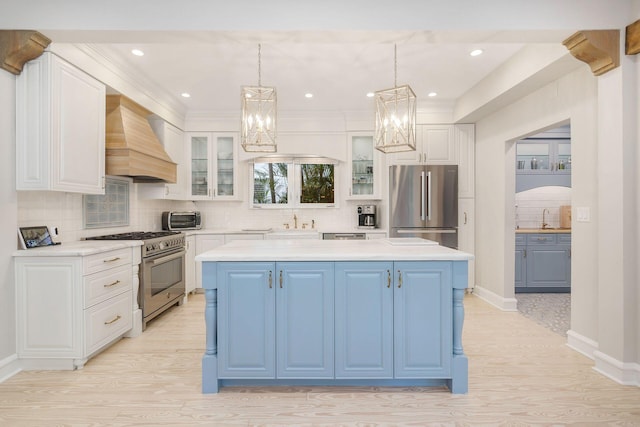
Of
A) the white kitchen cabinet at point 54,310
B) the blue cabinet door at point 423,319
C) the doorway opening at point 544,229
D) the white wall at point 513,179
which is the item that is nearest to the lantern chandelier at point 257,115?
the blue cabinet door at point 423,319

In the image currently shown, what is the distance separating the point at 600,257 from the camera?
249 centimetres

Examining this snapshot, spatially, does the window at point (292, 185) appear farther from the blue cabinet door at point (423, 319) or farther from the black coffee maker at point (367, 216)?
the blue cabinet door at point (423, 319)

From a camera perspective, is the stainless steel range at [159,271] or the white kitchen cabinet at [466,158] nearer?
the stainless steel range at [159,271]

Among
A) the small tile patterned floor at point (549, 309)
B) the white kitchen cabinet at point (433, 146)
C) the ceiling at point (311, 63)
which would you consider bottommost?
the small tile patterned floor at point (549, 309)

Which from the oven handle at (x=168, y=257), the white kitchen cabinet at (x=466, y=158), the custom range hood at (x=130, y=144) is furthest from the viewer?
the white kitchen cabinet at (x=466, y=158)

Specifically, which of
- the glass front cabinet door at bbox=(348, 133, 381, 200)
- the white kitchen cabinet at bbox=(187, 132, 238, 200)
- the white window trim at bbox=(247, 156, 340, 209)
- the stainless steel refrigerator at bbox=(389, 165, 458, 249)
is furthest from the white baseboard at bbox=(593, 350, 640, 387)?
the white kitchen cabinet at bbox=(187, 132, 238, 200)

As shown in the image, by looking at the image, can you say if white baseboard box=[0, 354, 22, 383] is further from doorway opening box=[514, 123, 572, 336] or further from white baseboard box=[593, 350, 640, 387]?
doorway opening box=[514, 123, 572, 336]

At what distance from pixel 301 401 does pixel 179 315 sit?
2.34m

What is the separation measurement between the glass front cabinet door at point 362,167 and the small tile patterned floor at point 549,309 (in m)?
2.48

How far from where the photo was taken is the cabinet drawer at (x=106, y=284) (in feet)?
8.53

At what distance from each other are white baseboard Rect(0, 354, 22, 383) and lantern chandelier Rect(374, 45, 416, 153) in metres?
3.12

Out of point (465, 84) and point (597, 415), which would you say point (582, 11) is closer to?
point (465, 84)

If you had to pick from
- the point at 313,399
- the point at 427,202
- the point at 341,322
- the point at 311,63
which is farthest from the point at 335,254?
the point at 427,202

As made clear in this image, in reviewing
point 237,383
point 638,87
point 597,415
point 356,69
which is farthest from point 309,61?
point 597,415
